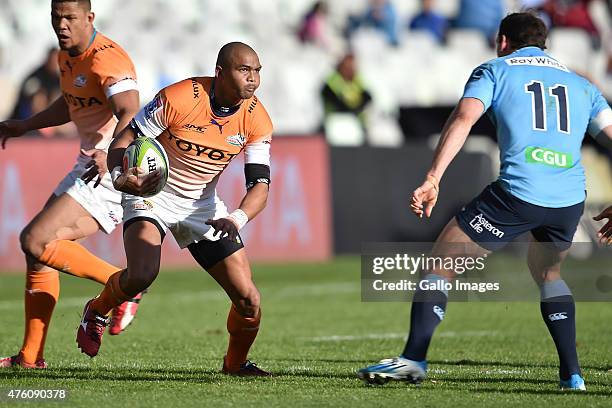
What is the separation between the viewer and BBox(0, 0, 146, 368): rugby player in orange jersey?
25.3 ft

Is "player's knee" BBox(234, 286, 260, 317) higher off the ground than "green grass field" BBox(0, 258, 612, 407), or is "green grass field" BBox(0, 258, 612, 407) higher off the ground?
"player's knee" BBox(234, 286, 260, 317)

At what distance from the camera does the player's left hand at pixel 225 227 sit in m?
6.58

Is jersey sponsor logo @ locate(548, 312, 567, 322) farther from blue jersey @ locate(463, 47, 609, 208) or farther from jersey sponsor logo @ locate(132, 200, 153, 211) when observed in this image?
jersey sponsor logo @ locate(132, 200, 153, 211)

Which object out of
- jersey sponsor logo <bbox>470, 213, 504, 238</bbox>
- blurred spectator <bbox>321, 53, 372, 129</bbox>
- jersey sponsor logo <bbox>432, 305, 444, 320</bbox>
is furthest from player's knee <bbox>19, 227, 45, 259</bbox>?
blurred spectator <bbox>321, 53, 372, 129</bbox>

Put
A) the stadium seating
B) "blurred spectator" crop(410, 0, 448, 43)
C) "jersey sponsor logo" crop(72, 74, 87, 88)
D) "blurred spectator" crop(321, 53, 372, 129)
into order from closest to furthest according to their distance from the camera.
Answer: "jersey sponsor logo" crop(72, 74, 87, 88) → "blurred spectator" crop(321, 53, 372, 129) → the stadium seating → "blurred spectator" crop(410, 0, 448, 43)

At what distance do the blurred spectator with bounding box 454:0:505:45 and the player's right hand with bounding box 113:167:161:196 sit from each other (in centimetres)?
1774

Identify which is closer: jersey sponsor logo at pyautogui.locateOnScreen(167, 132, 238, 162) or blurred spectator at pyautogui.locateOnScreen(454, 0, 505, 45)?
jersey sponsor logo at pyautogui.locateOnScreen(167, 132, 238, 162)

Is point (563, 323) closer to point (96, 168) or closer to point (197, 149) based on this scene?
point (197, 149)

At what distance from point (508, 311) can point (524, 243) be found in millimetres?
4241

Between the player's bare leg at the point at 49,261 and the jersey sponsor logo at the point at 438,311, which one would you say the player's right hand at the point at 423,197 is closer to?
the jersey sponsor logo at the point at 438,311

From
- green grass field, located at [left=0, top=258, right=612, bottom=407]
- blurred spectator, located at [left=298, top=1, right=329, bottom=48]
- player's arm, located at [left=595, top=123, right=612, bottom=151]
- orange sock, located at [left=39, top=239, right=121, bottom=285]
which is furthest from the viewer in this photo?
blurred spectator, located at [left=298, top=1, right=329, bottom=48]

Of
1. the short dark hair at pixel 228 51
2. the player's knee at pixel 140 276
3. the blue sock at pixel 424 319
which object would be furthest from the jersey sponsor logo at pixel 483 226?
the player's knee at pixel 140 276

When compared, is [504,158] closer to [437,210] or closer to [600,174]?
[437,210]

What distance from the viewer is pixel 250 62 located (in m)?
6.93
